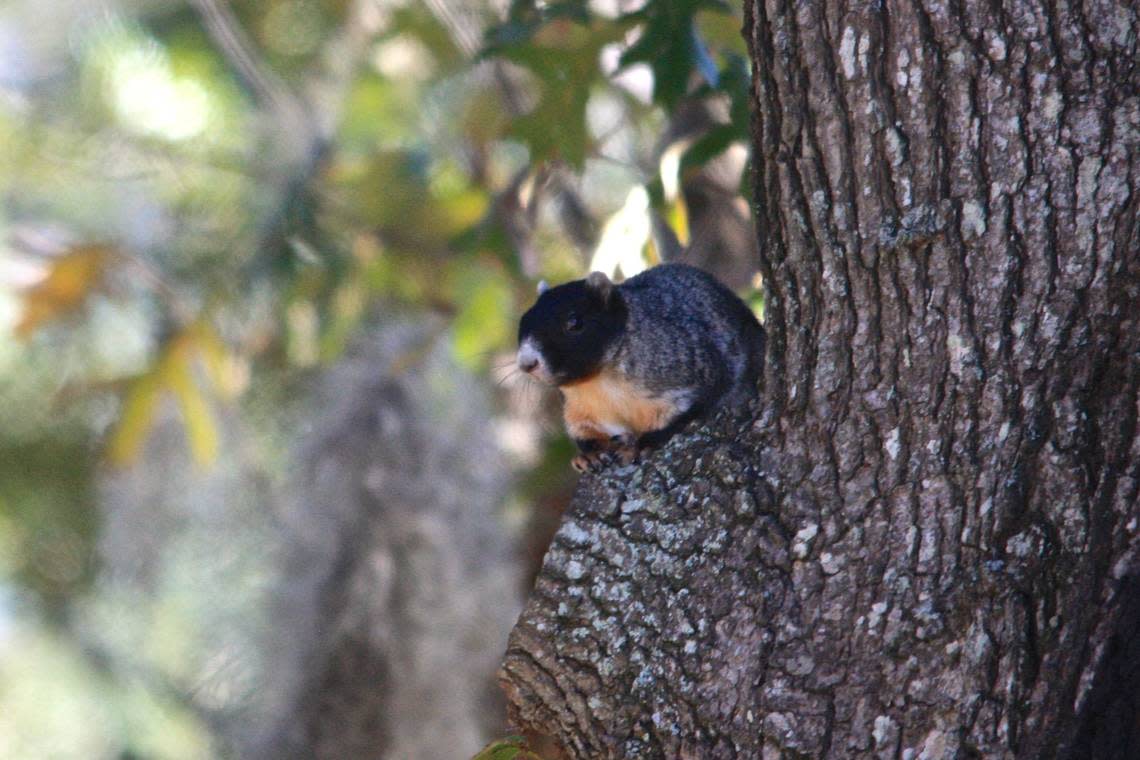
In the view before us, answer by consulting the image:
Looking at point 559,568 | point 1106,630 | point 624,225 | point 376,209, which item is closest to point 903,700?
point 1106,630

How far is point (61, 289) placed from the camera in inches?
206

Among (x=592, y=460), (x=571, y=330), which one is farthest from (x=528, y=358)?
(x=592, y=460)

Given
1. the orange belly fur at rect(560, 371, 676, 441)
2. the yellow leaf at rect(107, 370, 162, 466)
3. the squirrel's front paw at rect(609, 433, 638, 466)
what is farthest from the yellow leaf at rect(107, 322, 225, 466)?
the squirrel's front paw at rect(609, 433, 638, 466)

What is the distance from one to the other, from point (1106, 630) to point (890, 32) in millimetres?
990

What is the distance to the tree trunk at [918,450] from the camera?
2.05 m

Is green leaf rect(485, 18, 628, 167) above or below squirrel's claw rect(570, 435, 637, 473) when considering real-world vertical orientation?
above

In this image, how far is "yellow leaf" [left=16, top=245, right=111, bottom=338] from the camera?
5199 millimetres

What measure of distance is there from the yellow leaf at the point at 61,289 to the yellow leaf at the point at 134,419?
0.44m

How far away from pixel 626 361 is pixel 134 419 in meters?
2.57

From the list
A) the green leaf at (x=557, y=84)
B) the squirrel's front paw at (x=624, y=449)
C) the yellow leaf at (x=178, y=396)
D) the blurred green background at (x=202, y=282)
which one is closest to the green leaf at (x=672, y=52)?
the green leaf at (x=557, y=84)

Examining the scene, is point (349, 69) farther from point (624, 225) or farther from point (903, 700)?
point (903, 700)

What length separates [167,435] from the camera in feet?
20.8

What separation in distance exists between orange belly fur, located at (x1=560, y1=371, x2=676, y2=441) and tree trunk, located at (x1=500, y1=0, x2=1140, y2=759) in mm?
797

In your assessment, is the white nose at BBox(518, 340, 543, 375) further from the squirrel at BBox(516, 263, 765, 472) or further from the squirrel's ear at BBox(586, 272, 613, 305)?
the squirrel's ear at BBox(586, 272, 613, 305)
